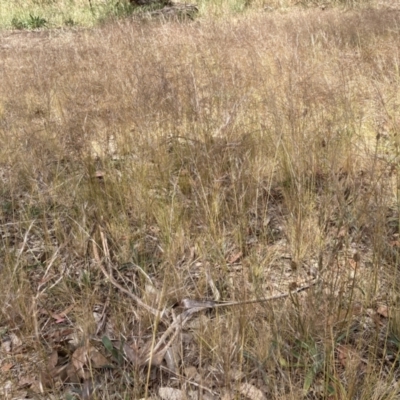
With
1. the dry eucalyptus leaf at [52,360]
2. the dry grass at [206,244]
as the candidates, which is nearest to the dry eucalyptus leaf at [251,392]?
the dry grass at [206,244]

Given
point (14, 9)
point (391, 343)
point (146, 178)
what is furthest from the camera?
point (14, 9)

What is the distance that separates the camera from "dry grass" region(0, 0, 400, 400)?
123 cm

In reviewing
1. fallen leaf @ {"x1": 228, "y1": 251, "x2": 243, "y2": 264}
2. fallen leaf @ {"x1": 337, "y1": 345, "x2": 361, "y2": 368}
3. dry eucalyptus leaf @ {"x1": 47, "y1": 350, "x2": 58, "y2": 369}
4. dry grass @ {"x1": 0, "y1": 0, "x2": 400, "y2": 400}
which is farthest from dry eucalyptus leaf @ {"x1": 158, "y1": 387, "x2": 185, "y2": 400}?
fallen leaf @ {"x1": 228, "y1": 251, "x2": 243, "y2": 264}

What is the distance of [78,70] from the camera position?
4.32m

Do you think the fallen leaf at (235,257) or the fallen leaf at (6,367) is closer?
the fallen leaf at (6,367)

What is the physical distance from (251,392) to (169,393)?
0.75ft

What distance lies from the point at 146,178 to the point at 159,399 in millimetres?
1210

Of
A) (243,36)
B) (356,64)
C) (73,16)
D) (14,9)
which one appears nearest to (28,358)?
(356,64)

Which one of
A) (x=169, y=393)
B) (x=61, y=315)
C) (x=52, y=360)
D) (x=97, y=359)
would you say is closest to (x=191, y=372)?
(x=169, y=393)

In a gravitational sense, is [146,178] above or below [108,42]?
below

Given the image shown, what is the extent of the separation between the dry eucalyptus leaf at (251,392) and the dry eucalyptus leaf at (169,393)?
0.17m

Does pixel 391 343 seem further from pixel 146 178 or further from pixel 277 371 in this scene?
pixel 146 178

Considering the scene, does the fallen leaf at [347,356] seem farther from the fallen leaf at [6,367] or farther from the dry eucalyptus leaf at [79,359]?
the fallen leaf at [6,367]

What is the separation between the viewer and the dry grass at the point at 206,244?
4.03ft
